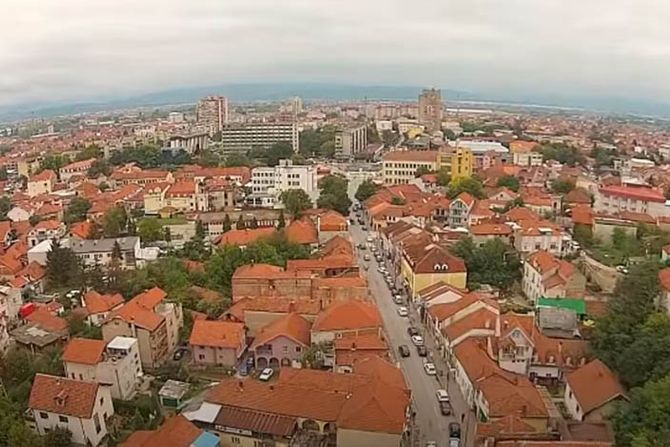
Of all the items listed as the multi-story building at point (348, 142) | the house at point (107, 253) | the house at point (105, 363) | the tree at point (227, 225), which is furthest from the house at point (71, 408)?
the multi-story building at point (348, 142)

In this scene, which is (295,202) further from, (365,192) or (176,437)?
(176,437)

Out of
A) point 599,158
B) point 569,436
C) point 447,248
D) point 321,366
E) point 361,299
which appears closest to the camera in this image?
point 569,436

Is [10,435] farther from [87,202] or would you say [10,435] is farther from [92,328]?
[87,202]

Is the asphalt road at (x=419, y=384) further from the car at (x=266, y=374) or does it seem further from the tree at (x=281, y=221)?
the tree at (x=281, y=221)

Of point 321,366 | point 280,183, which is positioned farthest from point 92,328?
point 280,183

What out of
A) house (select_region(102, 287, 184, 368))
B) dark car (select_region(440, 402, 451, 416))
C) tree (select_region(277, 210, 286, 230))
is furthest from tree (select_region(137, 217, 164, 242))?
dark car (select_region(440, 402, 451, 416))

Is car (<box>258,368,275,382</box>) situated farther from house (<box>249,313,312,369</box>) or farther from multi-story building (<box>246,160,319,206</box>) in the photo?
multi-story building (<box>246,160,319,206</box>)
